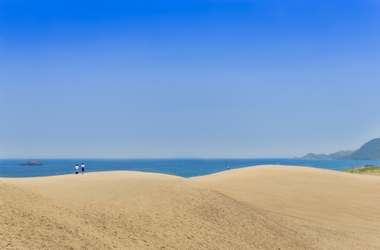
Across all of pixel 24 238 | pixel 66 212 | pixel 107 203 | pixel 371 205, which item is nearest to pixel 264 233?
pixel 107 203

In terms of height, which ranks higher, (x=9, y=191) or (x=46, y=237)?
(x=9, y=191)

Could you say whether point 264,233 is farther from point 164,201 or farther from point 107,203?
point 107,203

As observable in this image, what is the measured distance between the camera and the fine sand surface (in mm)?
11305

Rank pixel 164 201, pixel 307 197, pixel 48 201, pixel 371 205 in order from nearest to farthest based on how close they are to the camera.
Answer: pixel 48 201 → pixel 164 201 → pixel 371 205 → pixel 307 197

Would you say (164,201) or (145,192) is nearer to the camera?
(164,201)

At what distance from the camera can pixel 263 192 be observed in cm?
2800

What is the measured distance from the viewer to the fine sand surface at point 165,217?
11305 millimetres

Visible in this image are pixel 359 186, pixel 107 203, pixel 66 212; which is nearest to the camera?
pixel 66 212

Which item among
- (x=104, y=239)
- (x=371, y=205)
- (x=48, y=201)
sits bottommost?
(x=371, y=205)

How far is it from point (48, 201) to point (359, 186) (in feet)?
106

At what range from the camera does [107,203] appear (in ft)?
50.9

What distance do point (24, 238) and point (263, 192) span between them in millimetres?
22979

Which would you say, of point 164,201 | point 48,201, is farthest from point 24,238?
point 164,201

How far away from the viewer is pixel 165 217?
1495cm
